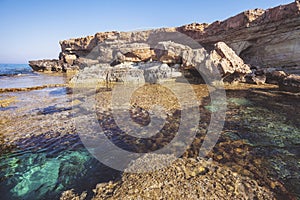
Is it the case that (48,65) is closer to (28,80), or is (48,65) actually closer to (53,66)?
(53,66)

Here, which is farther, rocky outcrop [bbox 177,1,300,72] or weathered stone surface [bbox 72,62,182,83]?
weathered stone surface [bbox 72,62,182,83]

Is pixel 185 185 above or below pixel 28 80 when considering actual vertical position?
below

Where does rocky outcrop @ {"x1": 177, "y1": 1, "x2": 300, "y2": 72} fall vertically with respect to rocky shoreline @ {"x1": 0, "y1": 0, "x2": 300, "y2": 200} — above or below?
above

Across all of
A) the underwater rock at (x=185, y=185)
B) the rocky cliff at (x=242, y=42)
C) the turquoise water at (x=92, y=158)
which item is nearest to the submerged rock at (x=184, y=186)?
the underwater rock at (x=185, y=185)

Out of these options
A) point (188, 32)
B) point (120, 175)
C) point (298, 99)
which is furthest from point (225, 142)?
point (188, 32)

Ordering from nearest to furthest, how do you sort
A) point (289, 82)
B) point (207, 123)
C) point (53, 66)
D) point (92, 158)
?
1. point (92, 158)
2. point (207, 123)
3. point (289, 82)
4. point (53, 66)

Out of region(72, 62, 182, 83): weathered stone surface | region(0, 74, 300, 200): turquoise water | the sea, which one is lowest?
region(0, 74, 300, 200): turquoise water

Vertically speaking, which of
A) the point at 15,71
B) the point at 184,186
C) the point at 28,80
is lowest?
the point at 184,186

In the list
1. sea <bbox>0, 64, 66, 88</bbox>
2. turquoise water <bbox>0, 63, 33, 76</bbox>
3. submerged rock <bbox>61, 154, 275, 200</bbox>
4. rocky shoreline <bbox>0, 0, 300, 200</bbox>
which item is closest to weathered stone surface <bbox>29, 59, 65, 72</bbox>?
turquoise water <bbox>0, 63, 33, 76</bbox>

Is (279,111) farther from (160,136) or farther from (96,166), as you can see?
(96,166)

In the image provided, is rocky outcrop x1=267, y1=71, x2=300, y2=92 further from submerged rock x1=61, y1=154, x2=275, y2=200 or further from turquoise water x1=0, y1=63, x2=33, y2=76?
turquoise water x1=0, y1=63, x2=33, y2=76

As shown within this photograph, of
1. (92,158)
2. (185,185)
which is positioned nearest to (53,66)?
(92,158)

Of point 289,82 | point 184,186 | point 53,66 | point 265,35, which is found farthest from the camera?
point 53,66

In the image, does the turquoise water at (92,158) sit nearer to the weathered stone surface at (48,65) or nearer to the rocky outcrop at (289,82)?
the rocky outcrop at (289,82)
